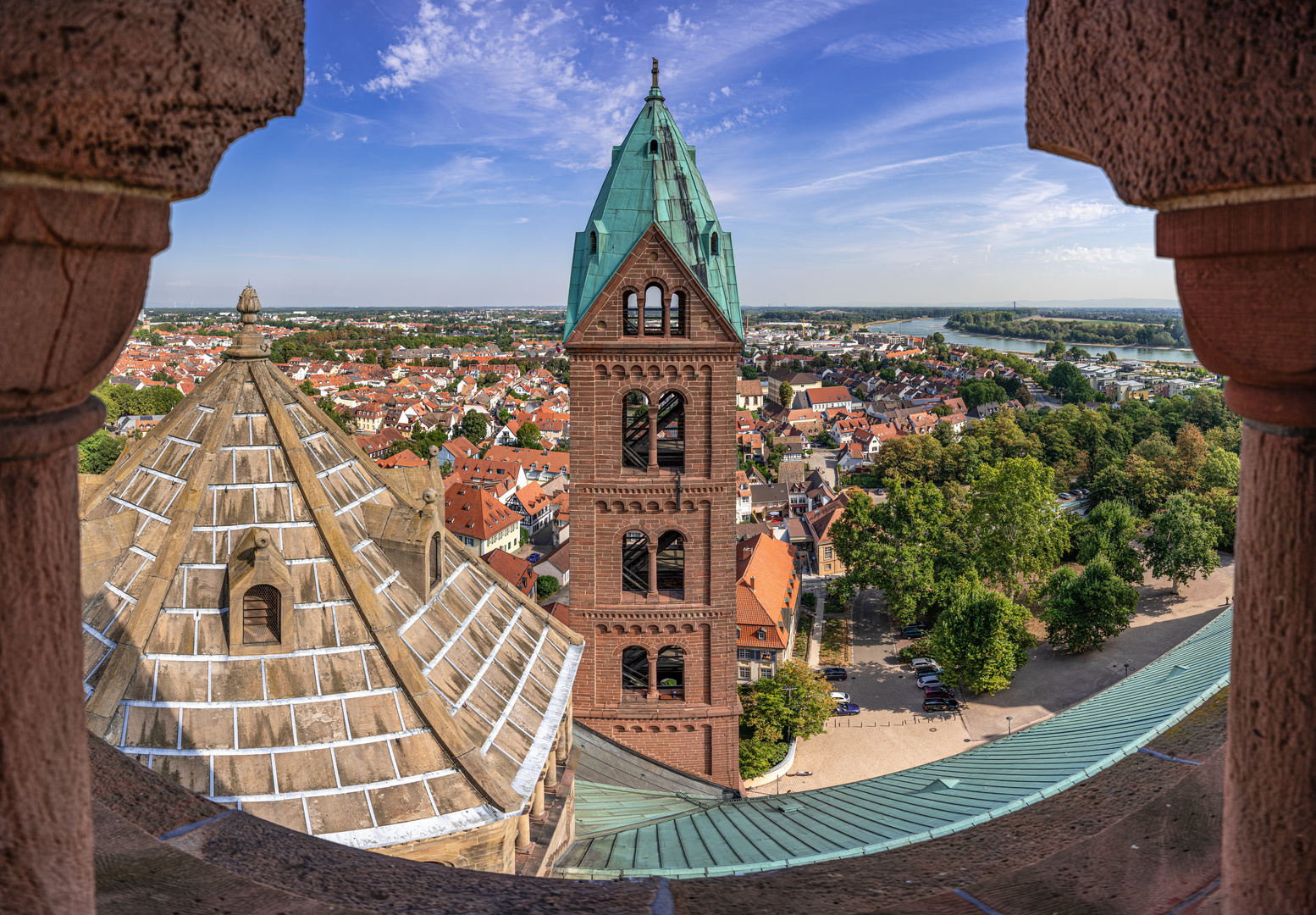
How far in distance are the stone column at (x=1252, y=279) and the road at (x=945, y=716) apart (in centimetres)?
3014

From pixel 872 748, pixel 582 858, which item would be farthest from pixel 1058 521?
pixel 582 858

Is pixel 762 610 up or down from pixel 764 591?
down

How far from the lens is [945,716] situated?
37031 mm

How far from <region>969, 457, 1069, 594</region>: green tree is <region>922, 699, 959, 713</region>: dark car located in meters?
11.3

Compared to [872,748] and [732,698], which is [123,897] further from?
[872,748]

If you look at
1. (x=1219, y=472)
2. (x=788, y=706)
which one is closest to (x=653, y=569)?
(x=788, y=706)

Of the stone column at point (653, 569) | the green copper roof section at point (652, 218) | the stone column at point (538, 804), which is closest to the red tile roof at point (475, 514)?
the stone column at point (653, 569)

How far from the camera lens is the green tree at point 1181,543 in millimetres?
48531

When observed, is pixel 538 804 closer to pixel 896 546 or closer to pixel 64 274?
pixel 64 274

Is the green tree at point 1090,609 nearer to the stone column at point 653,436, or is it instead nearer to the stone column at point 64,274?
the stone column at point 653,436

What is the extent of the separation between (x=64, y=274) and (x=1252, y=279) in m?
2.37

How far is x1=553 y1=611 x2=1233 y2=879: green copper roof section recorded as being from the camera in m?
7.25

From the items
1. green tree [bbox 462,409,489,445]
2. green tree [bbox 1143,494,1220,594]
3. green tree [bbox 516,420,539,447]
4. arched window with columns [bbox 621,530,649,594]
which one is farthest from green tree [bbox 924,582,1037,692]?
green tree [bbox 462,409,489,445]

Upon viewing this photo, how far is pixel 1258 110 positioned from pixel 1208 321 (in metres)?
0.43
